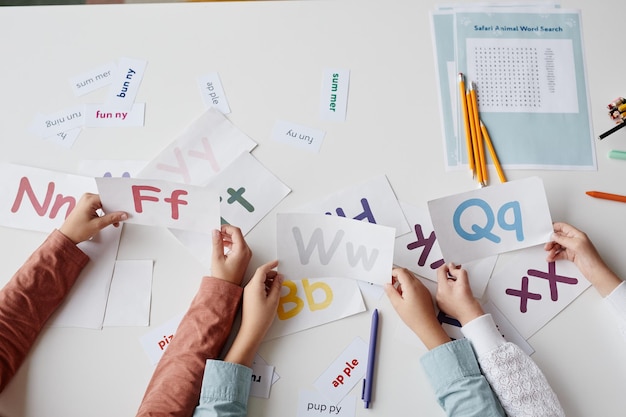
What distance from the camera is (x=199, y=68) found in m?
1.00

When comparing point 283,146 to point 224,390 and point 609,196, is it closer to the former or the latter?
point 224,390

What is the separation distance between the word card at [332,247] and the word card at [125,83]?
405mm

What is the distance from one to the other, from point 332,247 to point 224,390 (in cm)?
29

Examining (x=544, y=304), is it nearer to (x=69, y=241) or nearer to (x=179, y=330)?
(x=179, y=330)

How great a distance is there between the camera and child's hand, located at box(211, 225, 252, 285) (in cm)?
87

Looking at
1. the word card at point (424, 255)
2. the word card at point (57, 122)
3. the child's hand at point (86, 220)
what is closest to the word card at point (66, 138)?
the word card at point (57, 122)

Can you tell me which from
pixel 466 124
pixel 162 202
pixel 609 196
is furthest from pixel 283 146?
pixel 609 196

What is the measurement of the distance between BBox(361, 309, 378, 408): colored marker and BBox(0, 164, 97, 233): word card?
0.57 m

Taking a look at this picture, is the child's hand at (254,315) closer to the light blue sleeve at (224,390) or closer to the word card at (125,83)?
the light blue sleeve at (224,390)

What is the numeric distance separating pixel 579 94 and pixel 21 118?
1.08 metres

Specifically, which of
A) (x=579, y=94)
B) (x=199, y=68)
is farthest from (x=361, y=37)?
(x=579, y=94)

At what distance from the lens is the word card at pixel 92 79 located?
1.00 m

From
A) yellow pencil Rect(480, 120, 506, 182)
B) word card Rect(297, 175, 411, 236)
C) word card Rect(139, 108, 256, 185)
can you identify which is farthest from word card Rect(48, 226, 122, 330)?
yellow pencil Rect(480, 120, 506, 182)

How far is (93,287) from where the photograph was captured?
0.90 m
